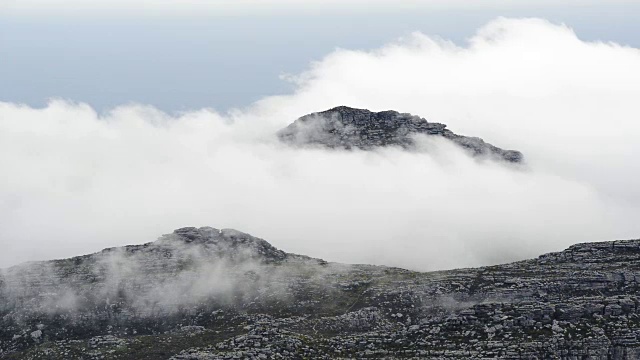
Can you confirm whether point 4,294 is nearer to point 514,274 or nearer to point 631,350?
point 514,274

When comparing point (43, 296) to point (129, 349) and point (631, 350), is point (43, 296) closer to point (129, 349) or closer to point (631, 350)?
point (129, 349)

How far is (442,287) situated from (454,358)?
22632mm

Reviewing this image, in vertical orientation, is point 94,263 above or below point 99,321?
above

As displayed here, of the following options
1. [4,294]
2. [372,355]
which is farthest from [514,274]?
[4,294]

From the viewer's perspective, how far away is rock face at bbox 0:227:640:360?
127062mm

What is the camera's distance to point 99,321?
5699 inches

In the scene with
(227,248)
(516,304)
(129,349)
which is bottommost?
(129,349)

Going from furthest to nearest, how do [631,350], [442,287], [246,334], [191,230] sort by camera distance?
[191,230], [442,287], [246,334], [631,350]

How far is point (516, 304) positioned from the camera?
134250 millimetres

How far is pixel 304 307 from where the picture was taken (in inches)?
5699

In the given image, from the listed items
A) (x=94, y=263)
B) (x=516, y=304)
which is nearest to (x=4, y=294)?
(x=94, y=263)

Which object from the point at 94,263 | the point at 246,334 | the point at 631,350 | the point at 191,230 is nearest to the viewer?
the point at 631,350

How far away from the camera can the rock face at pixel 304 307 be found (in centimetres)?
12706

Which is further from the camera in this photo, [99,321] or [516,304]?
A: [99,321]
